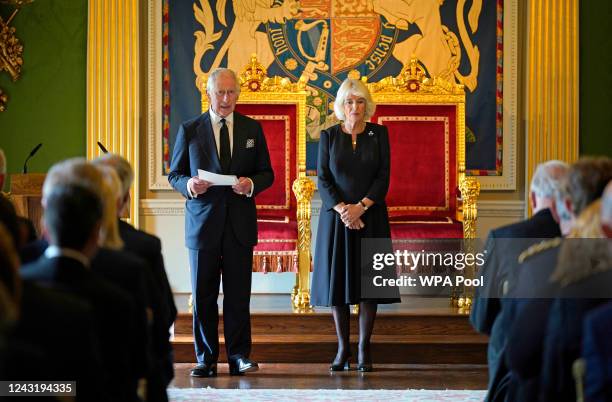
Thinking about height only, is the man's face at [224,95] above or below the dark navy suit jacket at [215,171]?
above

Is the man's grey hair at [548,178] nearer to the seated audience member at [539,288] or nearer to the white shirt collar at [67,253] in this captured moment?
the seated audience member at [539,288]

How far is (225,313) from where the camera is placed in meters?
5.48

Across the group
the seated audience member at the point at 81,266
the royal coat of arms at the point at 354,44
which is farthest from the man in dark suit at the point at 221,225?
the seated audience member at the point at 81,266

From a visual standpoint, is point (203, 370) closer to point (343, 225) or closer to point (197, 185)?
point (197, 185)

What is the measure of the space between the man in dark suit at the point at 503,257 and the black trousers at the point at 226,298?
2071 millimetres

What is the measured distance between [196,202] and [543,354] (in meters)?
3.17

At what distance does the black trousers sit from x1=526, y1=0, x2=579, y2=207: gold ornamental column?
131 inches

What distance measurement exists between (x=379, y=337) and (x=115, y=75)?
341 centimetres

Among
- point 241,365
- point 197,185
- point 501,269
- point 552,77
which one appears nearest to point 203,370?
point 241,365

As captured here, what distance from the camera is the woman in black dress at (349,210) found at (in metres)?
5.59

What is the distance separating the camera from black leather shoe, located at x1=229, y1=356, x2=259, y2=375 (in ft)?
17.8

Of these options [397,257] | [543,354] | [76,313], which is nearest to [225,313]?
[397,257]

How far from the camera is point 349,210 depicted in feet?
18.3

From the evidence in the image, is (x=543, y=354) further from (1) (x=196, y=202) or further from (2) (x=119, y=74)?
(2) (x=119, y=74)
